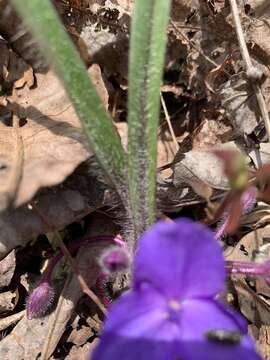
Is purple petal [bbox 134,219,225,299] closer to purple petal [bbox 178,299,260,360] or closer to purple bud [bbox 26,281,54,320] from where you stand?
purple petal [bbox 178,299,260,360]

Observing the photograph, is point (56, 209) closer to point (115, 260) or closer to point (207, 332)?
point (115, 260)

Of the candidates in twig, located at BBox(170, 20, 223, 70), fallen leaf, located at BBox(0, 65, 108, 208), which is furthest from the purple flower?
twig, located at BBox(170, 20, 223, 70)

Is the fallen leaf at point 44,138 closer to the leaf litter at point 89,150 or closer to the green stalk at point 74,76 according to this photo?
the leaf litter at point 89,150

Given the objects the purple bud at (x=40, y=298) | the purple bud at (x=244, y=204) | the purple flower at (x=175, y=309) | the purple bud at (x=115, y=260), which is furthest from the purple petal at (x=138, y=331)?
the purple bud at (x=40, y=298)

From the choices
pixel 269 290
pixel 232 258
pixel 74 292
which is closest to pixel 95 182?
pixel 74 292

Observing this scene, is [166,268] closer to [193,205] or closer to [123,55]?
[193,205]

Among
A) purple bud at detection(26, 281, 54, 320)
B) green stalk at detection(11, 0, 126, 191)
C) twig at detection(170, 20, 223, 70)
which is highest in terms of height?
green stalk at detection(11, 0, 126, 191)
